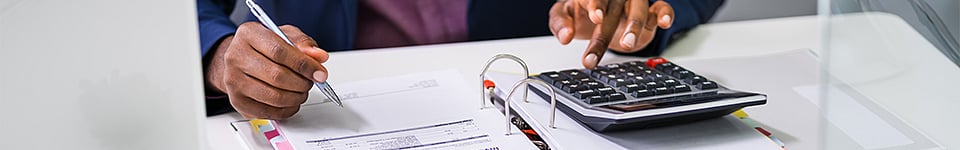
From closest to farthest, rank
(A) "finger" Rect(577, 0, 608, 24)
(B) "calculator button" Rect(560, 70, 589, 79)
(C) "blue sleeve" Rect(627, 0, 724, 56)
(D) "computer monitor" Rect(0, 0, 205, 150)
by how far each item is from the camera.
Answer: (D) "computer monitor" Rect(0, 0, 205, 150)
(B) "calculator button" Rect(560, 70, 589, 79)
(A) "finger" Rect(577, 0, 608, 24)
(C) "blue sleeve" Rect(627, 0, 724, 56)

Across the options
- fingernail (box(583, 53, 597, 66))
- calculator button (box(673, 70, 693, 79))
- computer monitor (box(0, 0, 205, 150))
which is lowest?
fingernail (box(583, 53, 597, 66))

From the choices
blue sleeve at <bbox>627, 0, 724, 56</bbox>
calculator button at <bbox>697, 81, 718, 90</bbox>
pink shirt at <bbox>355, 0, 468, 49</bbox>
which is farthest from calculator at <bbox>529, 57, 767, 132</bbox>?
pink shirt at <bbox>355, 0, 468, 49</bbox>

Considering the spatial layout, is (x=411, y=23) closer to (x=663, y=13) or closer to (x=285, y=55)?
(x=663, y=13)

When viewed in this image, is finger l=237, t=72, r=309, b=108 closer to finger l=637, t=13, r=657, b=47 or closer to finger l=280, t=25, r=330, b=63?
finger l=280, t=25, r=330, b=63

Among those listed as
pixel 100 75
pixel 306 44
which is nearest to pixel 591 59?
pixel 306 44

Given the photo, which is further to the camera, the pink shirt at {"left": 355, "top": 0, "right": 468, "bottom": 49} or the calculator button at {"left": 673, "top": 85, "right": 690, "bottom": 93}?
the pink shirt at {"left": 355, "top": 0, "right": 468, "bottom": 49}

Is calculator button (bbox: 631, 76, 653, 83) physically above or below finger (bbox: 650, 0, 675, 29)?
below

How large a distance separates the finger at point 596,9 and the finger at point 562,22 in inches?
1.5

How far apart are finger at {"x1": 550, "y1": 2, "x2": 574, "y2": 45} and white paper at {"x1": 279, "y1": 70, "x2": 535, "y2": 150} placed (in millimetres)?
126

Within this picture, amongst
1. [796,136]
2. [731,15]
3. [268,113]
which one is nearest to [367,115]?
[268,113]

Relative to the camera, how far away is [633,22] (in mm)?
904

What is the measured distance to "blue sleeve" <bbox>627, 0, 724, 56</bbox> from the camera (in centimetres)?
102

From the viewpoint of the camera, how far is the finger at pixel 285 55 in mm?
723

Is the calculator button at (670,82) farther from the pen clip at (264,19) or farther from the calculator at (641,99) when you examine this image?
the pen clip at (264,19)
